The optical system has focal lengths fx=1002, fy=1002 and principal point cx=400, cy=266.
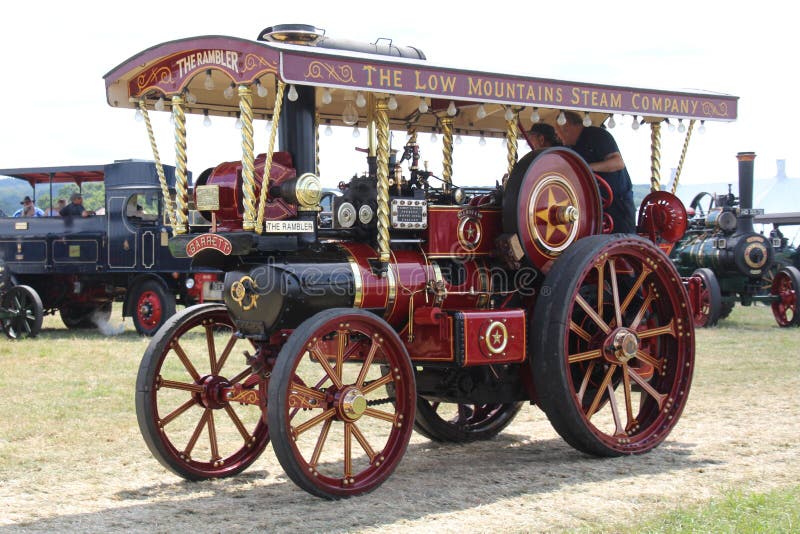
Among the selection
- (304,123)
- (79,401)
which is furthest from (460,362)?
(79,401)

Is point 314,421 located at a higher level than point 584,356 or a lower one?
lower

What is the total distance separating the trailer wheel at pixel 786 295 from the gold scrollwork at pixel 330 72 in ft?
40.7

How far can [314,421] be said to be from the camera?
4918 mm

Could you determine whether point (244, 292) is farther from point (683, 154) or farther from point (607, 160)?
point (683, 154)

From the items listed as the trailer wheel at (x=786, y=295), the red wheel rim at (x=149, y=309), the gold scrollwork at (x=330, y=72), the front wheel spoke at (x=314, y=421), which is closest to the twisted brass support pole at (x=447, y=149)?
the gold scrollwork at (x=330, y=72)

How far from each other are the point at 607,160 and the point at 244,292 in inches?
107

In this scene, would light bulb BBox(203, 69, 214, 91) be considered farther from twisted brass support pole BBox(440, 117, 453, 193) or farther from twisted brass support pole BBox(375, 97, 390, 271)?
twisted brass support pole BBox(440, 117, 453, 193)

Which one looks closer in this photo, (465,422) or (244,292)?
(244,292)

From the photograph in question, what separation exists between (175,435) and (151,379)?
1.70 m

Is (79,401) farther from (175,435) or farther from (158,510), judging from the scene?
(158,510)

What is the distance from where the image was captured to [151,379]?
17.7 ft

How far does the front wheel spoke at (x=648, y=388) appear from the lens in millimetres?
6281

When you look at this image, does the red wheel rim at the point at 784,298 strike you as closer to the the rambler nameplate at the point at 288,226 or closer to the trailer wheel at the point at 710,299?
the trailer wheel at the point at 710,299

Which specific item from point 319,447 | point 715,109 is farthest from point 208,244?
point 715,109
